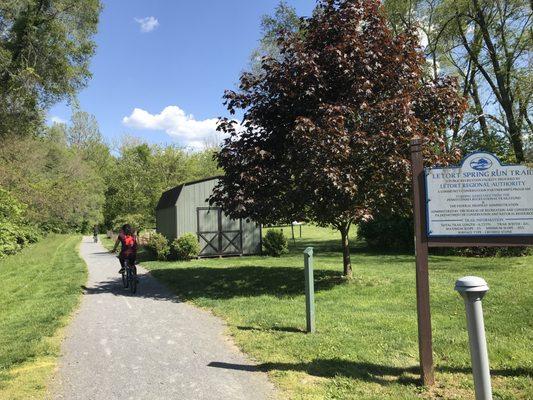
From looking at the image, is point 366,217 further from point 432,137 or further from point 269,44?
point 269,44

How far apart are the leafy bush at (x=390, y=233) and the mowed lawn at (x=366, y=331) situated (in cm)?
869

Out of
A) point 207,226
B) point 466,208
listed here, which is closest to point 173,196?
point 207,226

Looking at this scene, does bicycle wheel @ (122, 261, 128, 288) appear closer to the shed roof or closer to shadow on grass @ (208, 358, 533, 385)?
shadow on grass @ (208, 358, 533, 385)

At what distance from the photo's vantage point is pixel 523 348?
5910mm

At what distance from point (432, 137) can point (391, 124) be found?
1555 mm

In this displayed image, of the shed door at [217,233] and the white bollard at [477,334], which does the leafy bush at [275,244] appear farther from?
the white bollard at [477,334]

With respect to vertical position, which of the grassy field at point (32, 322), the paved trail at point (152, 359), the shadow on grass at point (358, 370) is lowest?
the shadow on grass at point (358, 370)

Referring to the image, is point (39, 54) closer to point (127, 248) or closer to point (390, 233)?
point (127, 248)

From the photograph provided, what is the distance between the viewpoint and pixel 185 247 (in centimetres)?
1973

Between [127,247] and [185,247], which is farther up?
[127,247]

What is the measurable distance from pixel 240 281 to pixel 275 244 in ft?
30.5

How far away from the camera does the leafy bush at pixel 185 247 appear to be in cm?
1970

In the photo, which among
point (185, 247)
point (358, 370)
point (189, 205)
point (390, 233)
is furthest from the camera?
point (390, 233)

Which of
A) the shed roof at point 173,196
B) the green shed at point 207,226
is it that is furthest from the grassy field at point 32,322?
the shed roof at point 173,196
